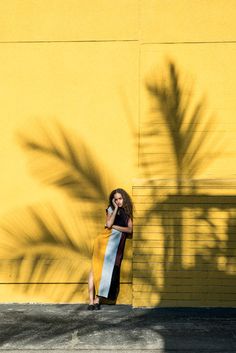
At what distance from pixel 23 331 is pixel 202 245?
2629mm

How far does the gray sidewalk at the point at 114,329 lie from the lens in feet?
21.3

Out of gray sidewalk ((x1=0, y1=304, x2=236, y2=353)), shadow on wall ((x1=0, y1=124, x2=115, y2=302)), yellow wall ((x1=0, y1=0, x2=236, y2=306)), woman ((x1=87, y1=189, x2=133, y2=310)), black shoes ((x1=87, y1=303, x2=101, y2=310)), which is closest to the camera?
gray sidewalk ((x1=0, y1=304, x2=236, y2=353))

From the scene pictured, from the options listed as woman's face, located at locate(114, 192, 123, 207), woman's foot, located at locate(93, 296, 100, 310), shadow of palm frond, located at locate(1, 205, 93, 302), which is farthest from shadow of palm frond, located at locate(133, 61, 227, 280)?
woman's foot, located at locate(93, 296, 100, 310)

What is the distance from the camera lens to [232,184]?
8266 mm

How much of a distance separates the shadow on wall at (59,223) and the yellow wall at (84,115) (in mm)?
14

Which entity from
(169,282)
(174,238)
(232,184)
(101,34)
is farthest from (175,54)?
(169,282)

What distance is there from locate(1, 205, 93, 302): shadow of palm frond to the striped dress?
22 cm

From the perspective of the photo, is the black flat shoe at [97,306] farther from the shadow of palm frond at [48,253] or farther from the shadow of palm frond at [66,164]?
the shadow of palm frond at [66,164]

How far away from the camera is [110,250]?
847cm

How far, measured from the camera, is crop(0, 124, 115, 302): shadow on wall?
8672 mm

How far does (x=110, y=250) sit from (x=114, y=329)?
58.7 inches

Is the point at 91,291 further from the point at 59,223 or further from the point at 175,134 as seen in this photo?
the point at 175,134

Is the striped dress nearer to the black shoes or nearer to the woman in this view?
the woman

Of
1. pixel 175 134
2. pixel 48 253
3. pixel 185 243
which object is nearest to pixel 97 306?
pixel 48 253
